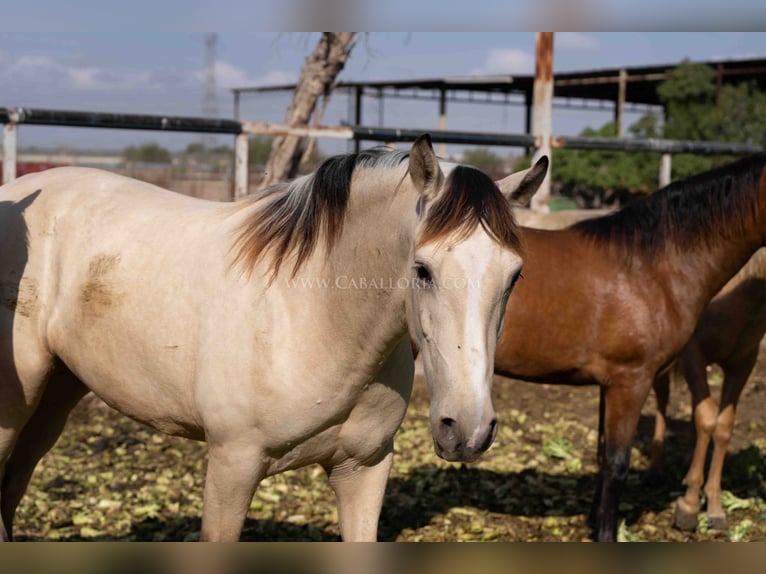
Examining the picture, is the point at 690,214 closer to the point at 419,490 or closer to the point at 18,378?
the point at 419,490

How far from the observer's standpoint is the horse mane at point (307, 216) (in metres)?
2.46

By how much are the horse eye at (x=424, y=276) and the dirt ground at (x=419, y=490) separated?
2498 millimetres

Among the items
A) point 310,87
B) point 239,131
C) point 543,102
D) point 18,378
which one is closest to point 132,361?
point 18,378

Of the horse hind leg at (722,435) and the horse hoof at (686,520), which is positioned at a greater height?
the horse hind leg at (722,435)

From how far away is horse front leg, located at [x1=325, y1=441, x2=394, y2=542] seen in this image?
277cm

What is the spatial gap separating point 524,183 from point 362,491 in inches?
49.8

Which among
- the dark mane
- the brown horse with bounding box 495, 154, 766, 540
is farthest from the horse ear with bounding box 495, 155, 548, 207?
the brown horse with bounding box 495, 154, 766, 540

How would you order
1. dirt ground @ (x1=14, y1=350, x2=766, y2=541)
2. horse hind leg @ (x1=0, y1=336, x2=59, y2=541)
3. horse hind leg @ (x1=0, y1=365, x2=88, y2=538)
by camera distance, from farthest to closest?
dirt ground @ (x1=14, y1=350, x2=766, y2=541), horse hind leg @ (x1=0, y1=365, x2=88, y2=538), horse hind leg @ (x1=0, y1=336, x2=59, y2=541)

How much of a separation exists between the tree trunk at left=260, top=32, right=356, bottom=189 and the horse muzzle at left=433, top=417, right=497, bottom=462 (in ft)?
19.0

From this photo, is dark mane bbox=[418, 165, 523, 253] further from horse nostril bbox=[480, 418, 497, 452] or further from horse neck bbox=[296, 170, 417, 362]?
horse nostril bbox=[480, 418, 497, 452]

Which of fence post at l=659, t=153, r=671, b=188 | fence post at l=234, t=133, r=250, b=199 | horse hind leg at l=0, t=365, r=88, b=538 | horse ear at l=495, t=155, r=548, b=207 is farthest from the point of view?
fence post at l=659, t=153, r=671, b=188

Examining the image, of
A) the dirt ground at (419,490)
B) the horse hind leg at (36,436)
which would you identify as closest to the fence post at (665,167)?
the dirt ground at (419,490)

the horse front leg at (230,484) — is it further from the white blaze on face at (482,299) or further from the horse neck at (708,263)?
the horse neck at (708,263)

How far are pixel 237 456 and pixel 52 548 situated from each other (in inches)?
72.6
